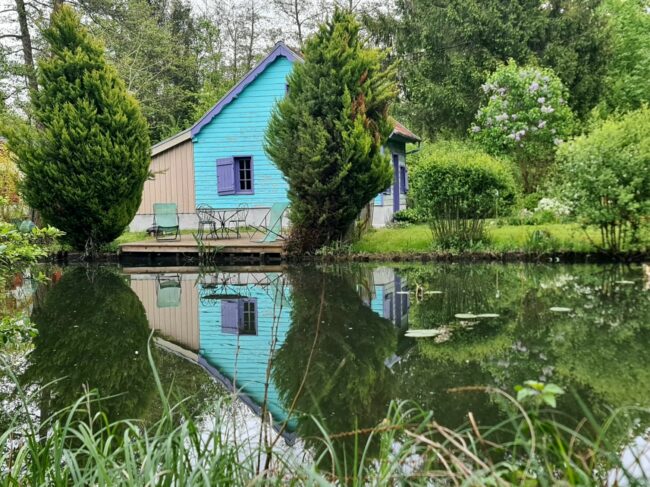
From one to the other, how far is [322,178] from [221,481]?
1054 cm

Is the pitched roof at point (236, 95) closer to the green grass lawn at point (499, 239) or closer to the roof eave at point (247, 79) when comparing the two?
the roof eave at point (247, 79)

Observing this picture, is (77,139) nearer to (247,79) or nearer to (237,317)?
(247,79)

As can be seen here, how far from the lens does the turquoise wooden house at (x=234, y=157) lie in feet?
55.2

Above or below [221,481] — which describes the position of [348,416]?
below

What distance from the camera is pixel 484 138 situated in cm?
1930

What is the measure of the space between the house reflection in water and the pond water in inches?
1.0

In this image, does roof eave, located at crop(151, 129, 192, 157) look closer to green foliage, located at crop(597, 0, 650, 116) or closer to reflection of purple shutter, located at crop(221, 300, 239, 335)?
reflection of purple shutter, located at crop(221, 300, 239, 335)

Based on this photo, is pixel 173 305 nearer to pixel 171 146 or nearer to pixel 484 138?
pixel 171 146

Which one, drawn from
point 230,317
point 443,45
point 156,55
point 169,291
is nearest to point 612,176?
point 230,317

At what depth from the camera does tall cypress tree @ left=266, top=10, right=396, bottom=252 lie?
Answer: 11.9 meters

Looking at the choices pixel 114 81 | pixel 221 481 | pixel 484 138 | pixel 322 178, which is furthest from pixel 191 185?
pixel 221 481

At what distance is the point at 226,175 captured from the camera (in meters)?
17.3

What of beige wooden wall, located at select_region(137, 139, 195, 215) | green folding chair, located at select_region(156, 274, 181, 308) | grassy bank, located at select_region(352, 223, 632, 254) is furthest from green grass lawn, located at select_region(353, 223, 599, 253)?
beige wooden wall, located at select_region(137, 139, 195, 215)

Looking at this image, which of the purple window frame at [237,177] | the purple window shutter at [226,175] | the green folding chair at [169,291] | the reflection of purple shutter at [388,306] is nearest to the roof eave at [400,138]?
Result: the purple window frame at [237,177]
